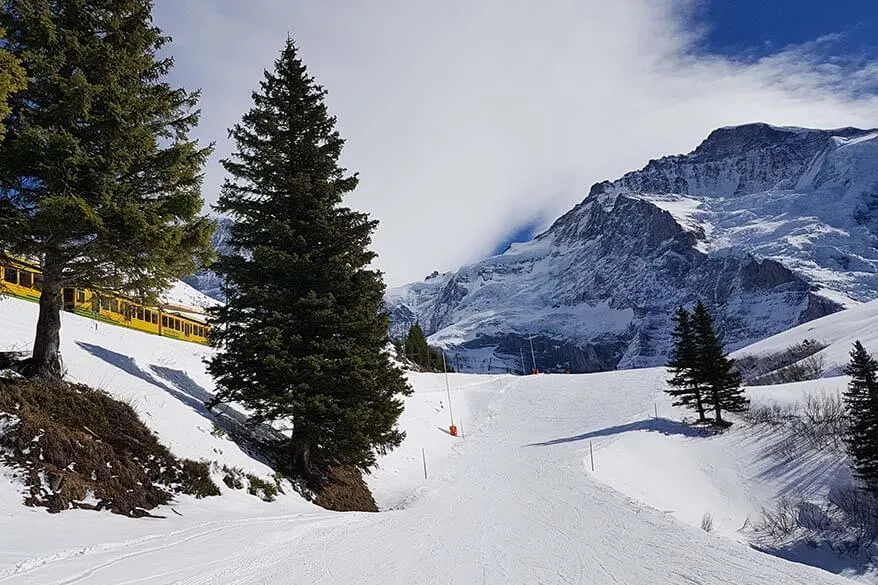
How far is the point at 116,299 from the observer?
1314 cm

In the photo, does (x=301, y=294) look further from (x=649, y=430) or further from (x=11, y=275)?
(x=649, y=430)

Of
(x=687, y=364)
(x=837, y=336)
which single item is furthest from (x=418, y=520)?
(x=837, y=336)

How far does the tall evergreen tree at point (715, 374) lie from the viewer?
39312mm

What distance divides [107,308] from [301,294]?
Answer: 4.99m

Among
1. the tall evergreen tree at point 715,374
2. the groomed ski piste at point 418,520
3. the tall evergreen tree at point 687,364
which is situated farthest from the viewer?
the tall evergreen tree at point 687,364

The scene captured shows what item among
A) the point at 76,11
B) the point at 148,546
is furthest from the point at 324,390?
the point at 76,11

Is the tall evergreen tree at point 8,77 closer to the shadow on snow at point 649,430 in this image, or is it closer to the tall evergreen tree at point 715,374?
the shadow on snow at point 649,430

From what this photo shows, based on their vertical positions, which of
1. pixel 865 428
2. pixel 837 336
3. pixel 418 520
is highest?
pixel 837 336

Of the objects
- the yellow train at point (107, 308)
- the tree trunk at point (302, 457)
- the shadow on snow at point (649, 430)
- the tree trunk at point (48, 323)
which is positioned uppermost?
the yellow train at point (107, 308)

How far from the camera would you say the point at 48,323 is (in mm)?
11820

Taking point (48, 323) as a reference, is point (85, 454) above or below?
below

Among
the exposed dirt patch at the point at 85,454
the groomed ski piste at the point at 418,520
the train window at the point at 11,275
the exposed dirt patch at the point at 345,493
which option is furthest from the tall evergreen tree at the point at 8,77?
the train window at the point at 11,275

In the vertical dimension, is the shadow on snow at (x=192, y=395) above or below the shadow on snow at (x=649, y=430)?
above

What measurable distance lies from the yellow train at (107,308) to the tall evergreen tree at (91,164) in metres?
1.17
